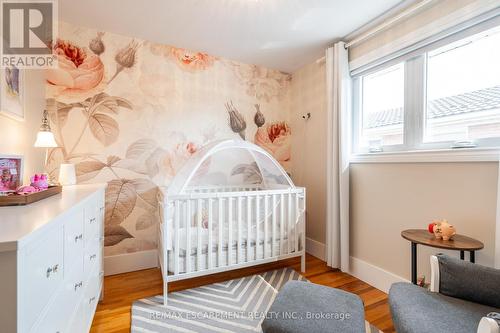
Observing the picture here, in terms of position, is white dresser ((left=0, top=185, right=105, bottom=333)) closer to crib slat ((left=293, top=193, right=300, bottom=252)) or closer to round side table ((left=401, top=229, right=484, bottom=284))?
crib slat ((left=293, top=193, right=300, bottom=252))

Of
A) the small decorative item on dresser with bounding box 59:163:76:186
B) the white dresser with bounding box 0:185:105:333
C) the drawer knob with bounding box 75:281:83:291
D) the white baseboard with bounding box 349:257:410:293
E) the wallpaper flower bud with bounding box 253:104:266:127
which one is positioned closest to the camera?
the white dresser with bounding box 0:185:105:333

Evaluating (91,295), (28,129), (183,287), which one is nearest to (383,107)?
(183,287)

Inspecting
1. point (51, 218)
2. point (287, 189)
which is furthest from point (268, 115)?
point (51, 218)

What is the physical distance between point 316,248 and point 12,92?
309 cm

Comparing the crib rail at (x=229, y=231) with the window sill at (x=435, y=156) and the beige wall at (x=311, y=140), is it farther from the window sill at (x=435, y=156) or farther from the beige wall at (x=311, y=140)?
the window sill at (x=435, y=156)

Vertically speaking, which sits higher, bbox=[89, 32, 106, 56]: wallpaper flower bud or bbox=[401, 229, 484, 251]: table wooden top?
bbox=[89, 32, 106, 56]: wallpaper flower bud

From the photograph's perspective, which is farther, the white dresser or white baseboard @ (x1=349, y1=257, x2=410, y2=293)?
white baseboard @ (x1=349, y1=257, x2=410, y2=293)

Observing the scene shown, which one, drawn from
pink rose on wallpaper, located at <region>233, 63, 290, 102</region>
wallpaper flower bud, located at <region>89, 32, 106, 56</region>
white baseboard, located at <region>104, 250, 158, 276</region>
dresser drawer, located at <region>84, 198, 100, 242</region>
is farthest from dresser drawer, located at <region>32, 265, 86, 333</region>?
pink rose on wallpaper, located at <region>233, 63, 290, 102</region>

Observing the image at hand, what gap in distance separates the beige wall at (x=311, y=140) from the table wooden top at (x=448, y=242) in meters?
1.22

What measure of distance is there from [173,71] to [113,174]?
1292 mm

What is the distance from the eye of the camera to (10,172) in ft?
4.55

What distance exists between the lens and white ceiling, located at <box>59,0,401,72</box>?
1.95m

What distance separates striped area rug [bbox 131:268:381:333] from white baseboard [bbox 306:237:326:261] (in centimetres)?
76

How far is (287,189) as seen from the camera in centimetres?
245
